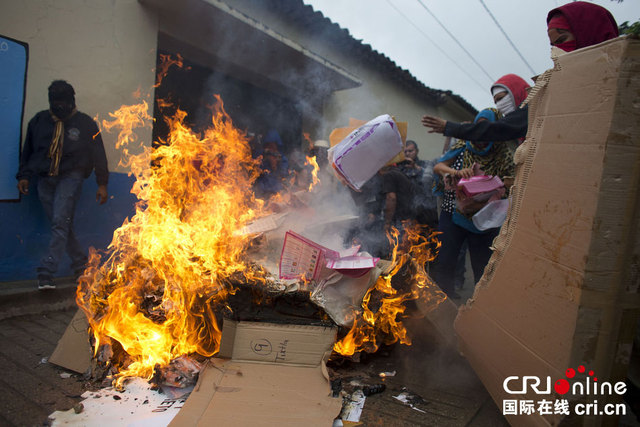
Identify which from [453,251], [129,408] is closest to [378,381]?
[453,251]

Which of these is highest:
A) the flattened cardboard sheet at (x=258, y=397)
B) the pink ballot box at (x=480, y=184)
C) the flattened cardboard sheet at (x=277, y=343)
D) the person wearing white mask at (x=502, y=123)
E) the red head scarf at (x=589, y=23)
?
the red head scarf at (x=589, y=23)

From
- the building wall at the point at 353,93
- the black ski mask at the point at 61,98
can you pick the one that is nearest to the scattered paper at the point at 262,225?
the black ski mask at the point at 61,98

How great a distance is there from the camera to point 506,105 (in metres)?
2.83

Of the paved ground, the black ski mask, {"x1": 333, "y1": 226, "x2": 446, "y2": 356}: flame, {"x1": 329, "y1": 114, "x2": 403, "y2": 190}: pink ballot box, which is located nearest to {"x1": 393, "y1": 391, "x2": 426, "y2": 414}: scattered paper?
the paved ground

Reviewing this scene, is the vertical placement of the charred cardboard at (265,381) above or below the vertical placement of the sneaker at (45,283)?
above

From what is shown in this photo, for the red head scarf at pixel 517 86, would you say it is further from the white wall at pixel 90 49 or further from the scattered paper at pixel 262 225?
the white wall at pixel 90 49

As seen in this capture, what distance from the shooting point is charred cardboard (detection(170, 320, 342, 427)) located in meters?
1.86

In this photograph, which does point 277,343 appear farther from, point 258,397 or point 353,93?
point 353,93

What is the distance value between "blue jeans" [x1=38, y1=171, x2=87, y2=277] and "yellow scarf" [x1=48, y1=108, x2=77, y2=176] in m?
0.12

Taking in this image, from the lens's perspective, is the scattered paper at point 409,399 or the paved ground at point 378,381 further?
the scattered paper at point 409,399

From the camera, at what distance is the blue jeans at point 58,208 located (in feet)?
12.6

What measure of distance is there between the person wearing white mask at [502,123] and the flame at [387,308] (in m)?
1.01

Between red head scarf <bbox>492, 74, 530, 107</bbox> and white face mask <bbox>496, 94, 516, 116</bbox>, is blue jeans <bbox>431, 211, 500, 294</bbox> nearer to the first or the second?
white face mask <bbox>496, 94, 516, 116</bbox>

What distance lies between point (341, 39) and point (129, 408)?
24.3 feet
